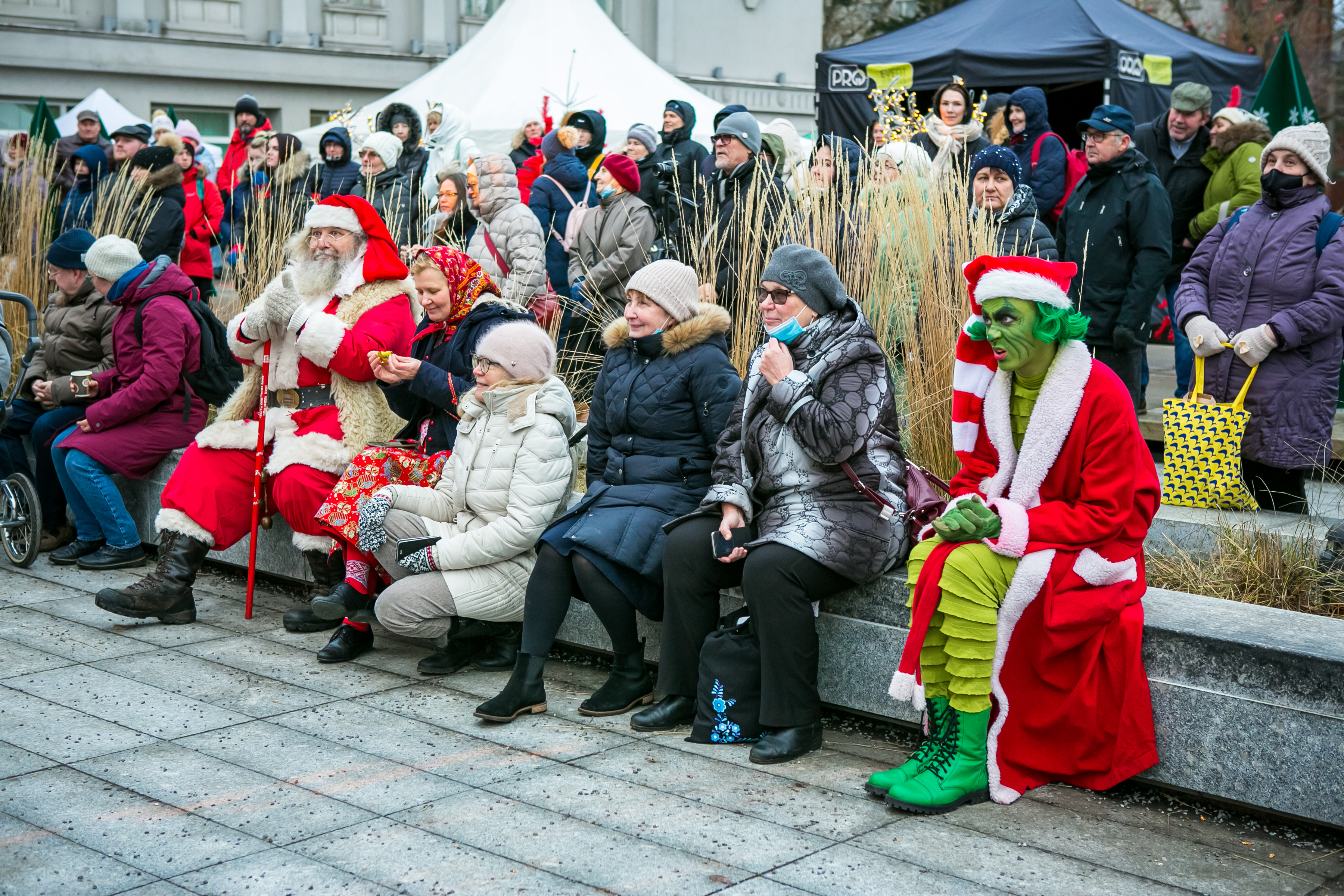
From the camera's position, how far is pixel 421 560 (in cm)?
470

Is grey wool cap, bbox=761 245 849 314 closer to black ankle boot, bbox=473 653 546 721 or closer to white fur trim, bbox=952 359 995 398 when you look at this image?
white fur trim, bbox=952 359 995 398

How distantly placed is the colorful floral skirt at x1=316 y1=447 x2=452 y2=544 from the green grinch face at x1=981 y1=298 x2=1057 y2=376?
2336 millimetres

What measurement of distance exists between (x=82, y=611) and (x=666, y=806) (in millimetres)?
3239

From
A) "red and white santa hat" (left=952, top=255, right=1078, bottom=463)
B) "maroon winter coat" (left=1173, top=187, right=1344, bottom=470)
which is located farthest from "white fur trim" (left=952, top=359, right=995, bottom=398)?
"maroon winter coat" (left=1173, top=187, right=1344, bottom=470)

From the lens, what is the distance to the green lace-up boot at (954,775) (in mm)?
3582

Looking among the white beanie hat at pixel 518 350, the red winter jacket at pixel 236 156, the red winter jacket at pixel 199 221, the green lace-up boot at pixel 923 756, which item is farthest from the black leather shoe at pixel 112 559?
the red winter jacket at pixel 236 156

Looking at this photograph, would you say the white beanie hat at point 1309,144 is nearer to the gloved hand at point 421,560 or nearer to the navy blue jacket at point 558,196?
the gloved hand at point 421,560

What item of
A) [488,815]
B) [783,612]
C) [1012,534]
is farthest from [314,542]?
[1012,534]

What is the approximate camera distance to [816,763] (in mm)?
3980

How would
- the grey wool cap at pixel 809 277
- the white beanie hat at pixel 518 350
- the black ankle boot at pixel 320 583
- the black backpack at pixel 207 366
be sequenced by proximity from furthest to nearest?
the black backpack at pixel 207 366, the black ankle boot at pixel 320 583, the white beanie hat at pixel 518 350, the grey wool cap at pixel 809 277

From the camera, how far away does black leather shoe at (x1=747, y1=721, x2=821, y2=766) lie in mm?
3967

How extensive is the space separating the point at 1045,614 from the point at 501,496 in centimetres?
202

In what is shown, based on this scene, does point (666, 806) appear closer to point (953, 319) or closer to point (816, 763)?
point (816, 763)

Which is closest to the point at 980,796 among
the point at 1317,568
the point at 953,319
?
the point at 1317,568
